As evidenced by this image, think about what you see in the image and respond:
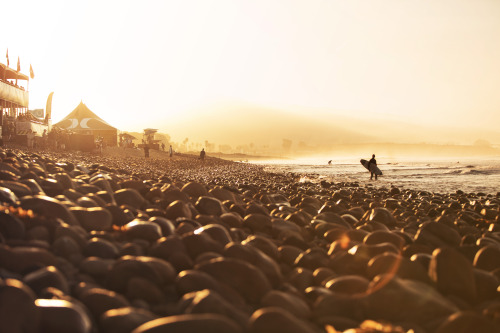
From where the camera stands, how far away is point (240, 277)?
2.49 m

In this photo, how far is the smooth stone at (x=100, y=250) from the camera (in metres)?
2.71

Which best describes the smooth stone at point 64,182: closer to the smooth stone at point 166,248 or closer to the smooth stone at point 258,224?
the smooth stone at point 258,224

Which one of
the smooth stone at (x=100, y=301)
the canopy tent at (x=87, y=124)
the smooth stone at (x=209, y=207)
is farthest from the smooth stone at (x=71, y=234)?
the canopy tent at (x=87, y=124)

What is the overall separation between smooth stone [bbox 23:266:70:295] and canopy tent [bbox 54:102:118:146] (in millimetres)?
48260

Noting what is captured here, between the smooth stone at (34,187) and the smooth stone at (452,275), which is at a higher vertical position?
the smooth stone at (34,187)

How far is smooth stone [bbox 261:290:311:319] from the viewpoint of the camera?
89.6 inches

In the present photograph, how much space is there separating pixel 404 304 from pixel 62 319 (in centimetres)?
173

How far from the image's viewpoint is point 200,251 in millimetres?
2965

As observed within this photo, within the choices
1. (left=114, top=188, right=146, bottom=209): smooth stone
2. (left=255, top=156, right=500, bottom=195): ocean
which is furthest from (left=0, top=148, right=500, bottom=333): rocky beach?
(left=255, top=156, right=500, bottom=195): ocean

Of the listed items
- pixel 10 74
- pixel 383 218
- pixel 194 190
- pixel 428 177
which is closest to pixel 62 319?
pixel 194 190

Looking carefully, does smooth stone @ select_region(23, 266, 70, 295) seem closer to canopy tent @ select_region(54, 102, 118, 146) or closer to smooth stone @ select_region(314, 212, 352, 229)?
smooth stone @ select_region(314, 212, 352, 229)

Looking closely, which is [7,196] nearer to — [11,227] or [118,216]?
[11,227]

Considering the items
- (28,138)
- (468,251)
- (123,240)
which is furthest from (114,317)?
(28,138)

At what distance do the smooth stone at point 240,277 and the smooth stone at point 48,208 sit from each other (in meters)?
1.22
